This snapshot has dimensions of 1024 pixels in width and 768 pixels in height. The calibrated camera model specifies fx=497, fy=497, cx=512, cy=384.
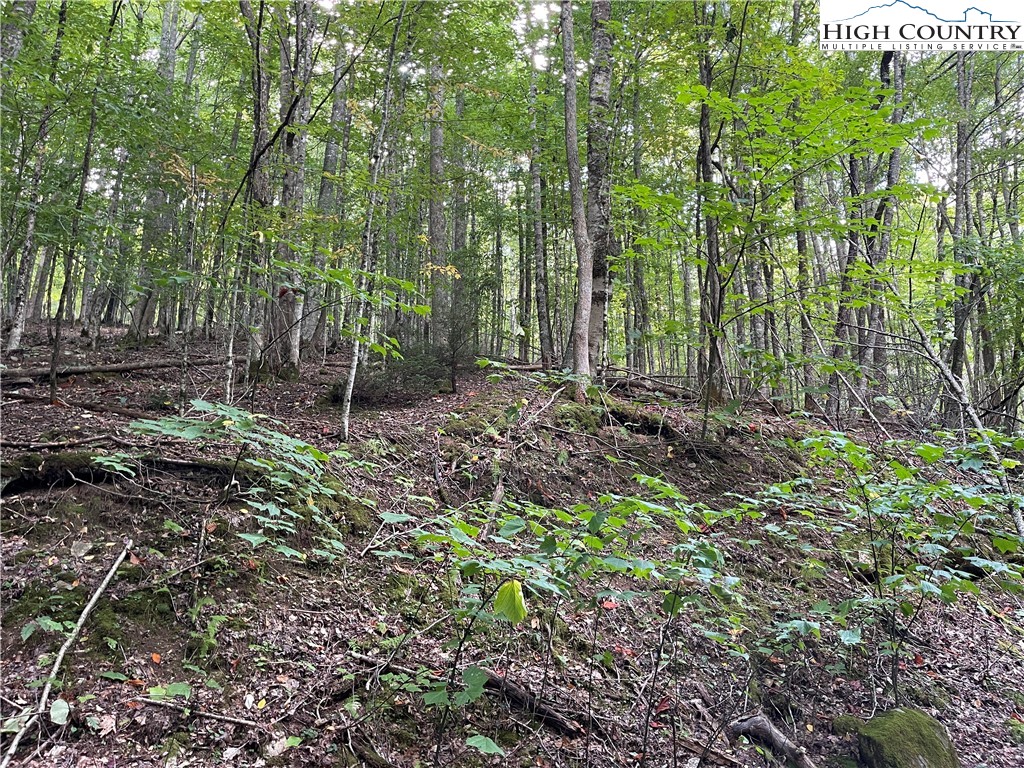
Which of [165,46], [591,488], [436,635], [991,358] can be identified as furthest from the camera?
[165,46]

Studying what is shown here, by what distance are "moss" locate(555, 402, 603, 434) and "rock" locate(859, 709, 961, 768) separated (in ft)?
12.9

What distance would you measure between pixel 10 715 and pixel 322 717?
133cm

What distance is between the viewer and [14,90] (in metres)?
5.44

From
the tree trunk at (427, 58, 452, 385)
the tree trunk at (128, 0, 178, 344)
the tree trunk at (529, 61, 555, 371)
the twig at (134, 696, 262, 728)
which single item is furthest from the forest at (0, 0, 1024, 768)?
the tree trunk at (128, 0, 178, 344)

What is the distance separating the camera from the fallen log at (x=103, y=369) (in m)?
5.61

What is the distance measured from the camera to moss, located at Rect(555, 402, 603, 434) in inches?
259

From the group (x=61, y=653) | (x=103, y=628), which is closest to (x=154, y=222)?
(x=103, y=628)

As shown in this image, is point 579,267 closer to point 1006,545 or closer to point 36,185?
point 1006,545

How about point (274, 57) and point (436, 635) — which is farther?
point (274, 57)

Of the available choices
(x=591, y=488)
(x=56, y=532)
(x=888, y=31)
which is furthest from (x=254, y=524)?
(x=888, y=31)

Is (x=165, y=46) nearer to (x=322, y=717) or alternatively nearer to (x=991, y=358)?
(x=322, y=717)

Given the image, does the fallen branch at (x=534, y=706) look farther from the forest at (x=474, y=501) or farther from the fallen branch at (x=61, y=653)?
the fallen branch at (x=61, y=653)

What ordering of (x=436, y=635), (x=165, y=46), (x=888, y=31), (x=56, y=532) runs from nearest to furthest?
(x=56, y=532)
(x=436, y=635)
(x=888, y=31)
(x=165, y=46)

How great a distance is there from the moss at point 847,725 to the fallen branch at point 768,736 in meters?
0.35
